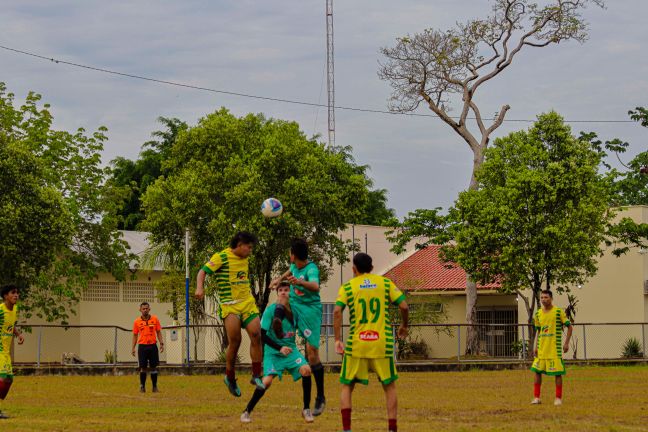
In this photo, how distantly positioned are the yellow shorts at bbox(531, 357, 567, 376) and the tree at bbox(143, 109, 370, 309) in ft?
65.6

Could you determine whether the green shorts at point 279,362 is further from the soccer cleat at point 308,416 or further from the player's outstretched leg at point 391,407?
the player's outstretched leg at point 391,407

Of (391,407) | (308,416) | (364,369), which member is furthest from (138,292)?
(391,407)

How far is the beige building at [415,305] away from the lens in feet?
128

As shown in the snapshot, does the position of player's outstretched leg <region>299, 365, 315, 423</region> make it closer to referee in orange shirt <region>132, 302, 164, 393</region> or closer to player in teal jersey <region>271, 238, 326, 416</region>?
player in teal jersey <region>271, 238, 326, 416</region>

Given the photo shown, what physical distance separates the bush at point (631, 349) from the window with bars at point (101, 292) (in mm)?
20121

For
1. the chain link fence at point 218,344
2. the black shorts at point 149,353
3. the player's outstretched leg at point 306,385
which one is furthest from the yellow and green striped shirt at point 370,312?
the chain link fence at point 218,344

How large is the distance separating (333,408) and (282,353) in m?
3.48

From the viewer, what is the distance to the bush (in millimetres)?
41250

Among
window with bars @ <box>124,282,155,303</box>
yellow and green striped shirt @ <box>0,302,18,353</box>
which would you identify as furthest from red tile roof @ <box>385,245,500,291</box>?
yellow and green striped shirt @ <box>0,302,18,353</box>

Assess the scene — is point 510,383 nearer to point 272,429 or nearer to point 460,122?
point 272,429

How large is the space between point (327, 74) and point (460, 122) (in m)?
13.1

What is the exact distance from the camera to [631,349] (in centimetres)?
4128

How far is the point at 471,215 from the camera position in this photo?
135ft

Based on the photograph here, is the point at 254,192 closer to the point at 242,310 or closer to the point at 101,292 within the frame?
the point at 101,292
